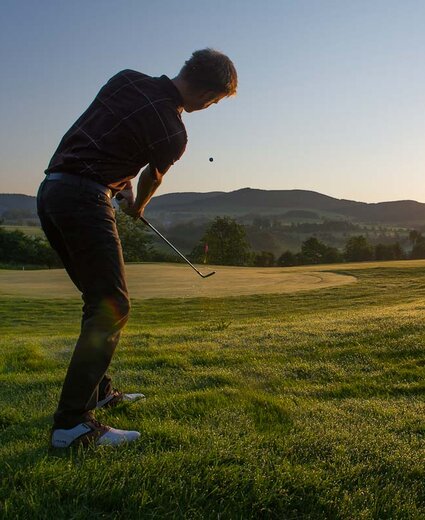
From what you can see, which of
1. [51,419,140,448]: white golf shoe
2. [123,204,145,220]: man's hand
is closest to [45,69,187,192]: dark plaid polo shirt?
[123,204,145,220]: man's hand

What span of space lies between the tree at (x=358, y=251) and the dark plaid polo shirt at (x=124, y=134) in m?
72.1

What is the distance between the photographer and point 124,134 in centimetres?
338

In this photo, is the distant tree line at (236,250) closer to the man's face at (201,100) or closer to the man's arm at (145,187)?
the man's arm at (145,187)

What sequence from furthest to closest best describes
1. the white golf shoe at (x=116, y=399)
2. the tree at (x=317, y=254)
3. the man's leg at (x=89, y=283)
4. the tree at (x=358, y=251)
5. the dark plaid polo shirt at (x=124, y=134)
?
the tree at (x=317, y=254) → the tree at (x=358, y=251) → the white golf shoe at (x=116, y=399) → the dark plaid polo shirt at (x=124, y=134) → the man's leg at (x=89, y=283)

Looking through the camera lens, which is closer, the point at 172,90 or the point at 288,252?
the point at 172,90

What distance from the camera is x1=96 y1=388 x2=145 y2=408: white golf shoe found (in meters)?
3.93

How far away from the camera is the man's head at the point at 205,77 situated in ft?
11.6

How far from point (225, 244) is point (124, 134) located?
76798 mm

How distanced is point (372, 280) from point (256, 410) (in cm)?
2707

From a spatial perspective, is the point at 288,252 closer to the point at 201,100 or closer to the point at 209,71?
the point at 201,100

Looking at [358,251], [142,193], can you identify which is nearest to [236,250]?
[358,251]

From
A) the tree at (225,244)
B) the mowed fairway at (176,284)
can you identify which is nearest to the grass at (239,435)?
the mowed fairway at (176,284)

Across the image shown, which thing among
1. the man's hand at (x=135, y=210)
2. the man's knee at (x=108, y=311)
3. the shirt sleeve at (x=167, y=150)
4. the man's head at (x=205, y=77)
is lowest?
the man's knee at (x=108, y=311)

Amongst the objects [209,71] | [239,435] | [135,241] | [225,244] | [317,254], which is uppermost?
[135,241]
